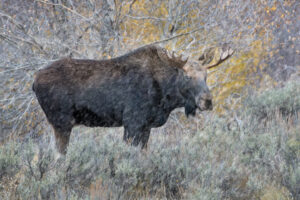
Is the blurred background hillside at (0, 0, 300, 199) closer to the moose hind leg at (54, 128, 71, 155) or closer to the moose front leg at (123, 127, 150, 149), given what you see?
the moose front leg at (123, 127, 150, 149)

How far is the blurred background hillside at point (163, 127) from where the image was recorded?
3758 mm

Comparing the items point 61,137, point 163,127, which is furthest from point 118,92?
point 163,127

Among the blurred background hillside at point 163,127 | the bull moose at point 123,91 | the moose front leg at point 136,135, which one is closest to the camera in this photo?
the blurred background hillside at point 163,127

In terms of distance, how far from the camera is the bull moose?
5.56m

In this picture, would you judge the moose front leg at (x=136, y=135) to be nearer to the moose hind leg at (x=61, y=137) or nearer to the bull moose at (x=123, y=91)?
the bull moose at (x=123, y=91)

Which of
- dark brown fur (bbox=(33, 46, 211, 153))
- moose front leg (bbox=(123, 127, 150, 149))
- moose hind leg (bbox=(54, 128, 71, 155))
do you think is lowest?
moose hind leg (bbox=(54, 128, 71, 155))

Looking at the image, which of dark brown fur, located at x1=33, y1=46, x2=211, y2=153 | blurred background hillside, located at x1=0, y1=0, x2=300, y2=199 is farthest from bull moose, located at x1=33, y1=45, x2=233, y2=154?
blurred background hillside, located at x1=0, y1=0, x2=300, y2=199

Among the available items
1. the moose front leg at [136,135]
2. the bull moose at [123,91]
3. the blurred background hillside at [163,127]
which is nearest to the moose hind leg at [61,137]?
the bull moose at [123,91]

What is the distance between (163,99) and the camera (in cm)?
577

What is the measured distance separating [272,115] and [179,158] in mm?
3236

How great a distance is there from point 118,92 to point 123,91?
0.23 ft

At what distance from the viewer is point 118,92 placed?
225 inches

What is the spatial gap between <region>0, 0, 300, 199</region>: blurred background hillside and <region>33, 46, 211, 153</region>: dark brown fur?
426mm

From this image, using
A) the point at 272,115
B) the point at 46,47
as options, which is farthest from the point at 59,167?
the point at 46,47
